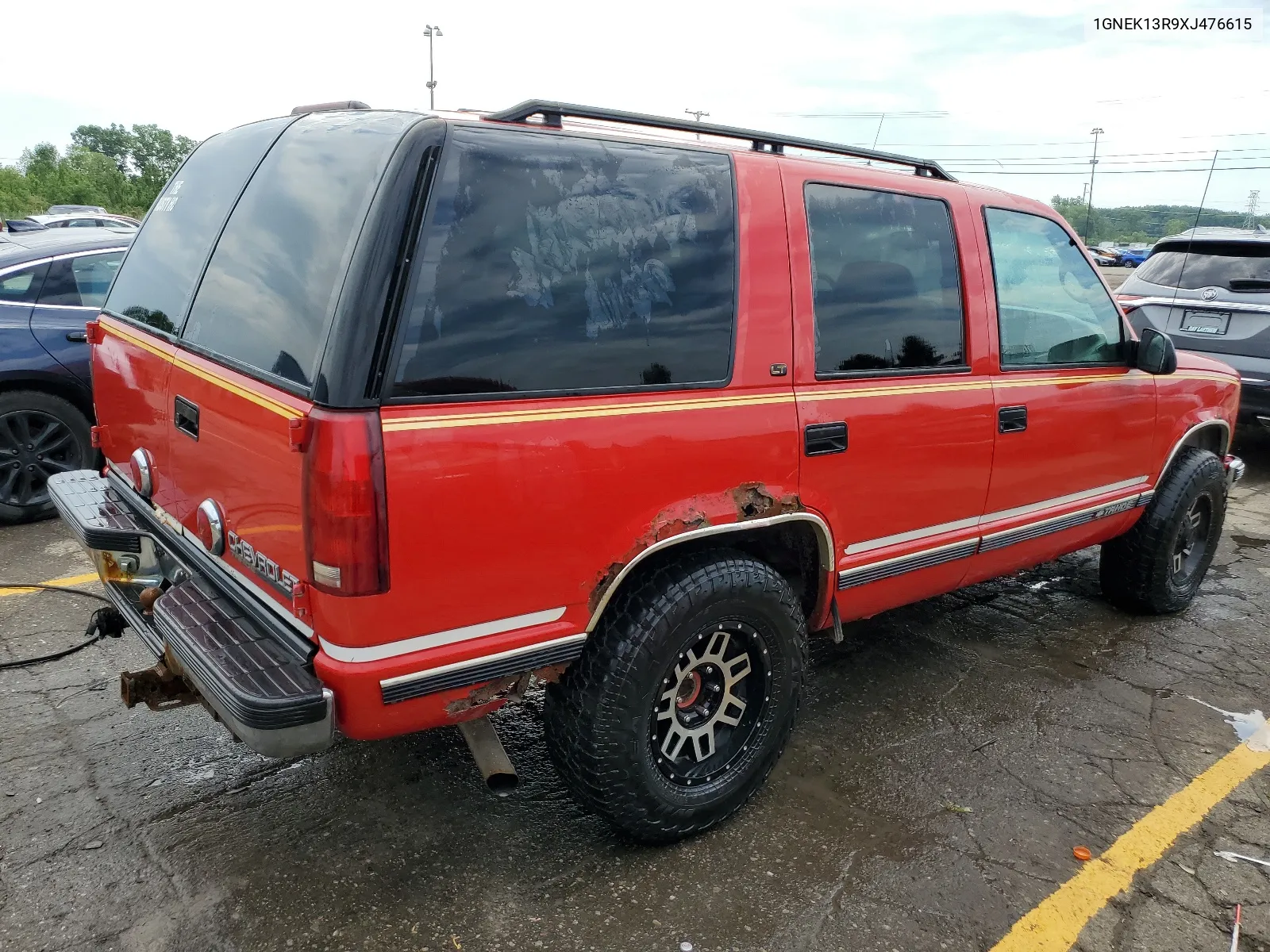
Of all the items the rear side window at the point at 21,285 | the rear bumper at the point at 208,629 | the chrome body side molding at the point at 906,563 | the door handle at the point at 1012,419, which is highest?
the rear side window at the point at 21,285

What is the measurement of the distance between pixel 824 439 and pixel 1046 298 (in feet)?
4.96

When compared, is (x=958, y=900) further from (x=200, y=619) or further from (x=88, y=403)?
(x=88, y=403)

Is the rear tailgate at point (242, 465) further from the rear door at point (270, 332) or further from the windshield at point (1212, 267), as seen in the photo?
the windshield at point (1212, 267)

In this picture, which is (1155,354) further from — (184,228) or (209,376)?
(184,228)

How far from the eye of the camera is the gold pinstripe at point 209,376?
209 cm

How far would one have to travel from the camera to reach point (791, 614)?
2.76 meters

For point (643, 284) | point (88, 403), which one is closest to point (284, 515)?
point (643, 284)

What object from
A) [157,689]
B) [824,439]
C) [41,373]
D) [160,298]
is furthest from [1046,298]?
[41,373]

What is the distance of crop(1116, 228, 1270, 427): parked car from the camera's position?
701cm

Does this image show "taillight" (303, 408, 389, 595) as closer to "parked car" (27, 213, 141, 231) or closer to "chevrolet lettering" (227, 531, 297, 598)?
"chevrolet lettering" (227, 531, 297, 598)

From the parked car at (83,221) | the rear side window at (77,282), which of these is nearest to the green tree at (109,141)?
the parked car at (83,221)

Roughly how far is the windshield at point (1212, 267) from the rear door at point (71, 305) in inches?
313

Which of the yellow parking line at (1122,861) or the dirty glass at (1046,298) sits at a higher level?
the dirty glass at (1046,298)

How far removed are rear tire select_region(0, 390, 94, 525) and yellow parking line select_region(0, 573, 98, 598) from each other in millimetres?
954
